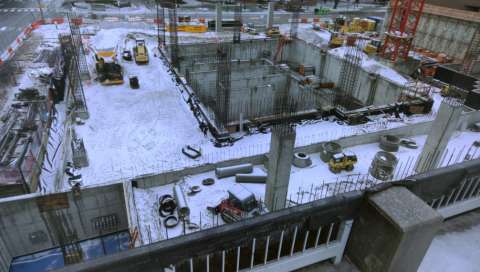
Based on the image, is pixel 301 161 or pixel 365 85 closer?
pixel 301 161

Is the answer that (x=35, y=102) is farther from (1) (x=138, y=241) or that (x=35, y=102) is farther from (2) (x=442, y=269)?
(2) (x=442, y=269)

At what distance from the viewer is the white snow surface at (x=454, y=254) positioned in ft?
16.3

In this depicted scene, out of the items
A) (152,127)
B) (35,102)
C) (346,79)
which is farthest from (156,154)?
(346,79)

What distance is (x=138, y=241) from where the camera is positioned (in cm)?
789

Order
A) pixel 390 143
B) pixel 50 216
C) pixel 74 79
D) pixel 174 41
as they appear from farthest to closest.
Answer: pixel 174 41, pixel 74 79, pixel 390 143, pixel 50 216

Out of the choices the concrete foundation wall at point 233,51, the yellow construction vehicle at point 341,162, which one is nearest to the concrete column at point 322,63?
the concrete foundation wall at point 233,51

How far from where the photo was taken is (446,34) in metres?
26.4

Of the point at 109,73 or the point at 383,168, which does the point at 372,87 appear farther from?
the point at 109,73

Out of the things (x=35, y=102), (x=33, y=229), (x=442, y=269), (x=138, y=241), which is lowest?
(x=33, y=229)

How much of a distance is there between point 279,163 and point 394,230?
3187 millimetres

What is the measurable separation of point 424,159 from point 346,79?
1267 centimetres

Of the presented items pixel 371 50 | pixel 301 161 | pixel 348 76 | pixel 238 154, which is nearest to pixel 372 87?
pixel 348 76

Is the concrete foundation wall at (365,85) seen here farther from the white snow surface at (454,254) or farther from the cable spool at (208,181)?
the white snow surface at (454,254)

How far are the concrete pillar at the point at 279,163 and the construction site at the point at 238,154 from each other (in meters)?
0.04
